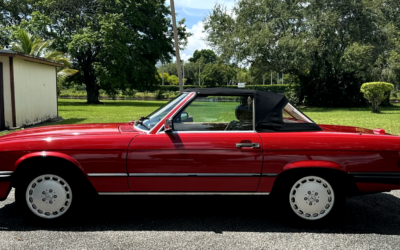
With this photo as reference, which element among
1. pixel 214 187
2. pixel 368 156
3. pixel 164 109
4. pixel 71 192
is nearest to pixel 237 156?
pixel 214 187

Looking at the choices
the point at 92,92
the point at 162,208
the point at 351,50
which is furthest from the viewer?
the point at 92,92

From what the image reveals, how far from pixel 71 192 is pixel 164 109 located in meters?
1.33

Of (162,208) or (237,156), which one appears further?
(162,208)

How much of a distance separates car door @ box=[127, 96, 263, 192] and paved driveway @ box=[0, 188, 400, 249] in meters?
0.16

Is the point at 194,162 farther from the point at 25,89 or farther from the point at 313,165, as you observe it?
the point at 25,89

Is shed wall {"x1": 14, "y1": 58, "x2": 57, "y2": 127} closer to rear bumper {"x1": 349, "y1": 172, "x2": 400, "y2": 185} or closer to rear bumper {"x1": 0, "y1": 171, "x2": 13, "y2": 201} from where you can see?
rear bumper {"x1": 0, "y1": 171, "x2": 13, "y2": 201}

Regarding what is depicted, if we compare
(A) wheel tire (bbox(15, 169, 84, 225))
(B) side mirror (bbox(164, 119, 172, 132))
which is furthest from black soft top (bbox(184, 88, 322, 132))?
(A) wheel tire (bbox(15, 169, 84, 225))

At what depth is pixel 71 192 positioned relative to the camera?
3562 millimetres

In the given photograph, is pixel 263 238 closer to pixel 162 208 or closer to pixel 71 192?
pixel 162 208

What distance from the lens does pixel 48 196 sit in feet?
11.6

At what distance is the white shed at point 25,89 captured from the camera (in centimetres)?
1161

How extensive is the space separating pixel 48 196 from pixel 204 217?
65.8 inches

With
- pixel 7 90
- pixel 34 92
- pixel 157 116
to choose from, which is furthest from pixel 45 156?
pixel 34 92

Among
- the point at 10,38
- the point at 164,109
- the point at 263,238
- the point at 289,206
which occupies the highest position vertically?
the point at 10,38
